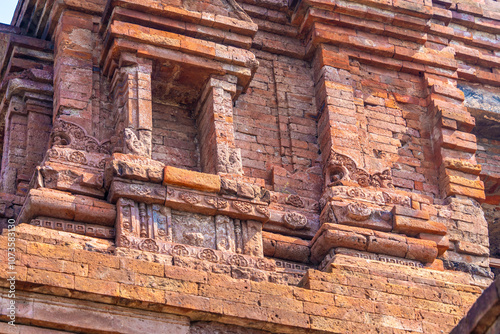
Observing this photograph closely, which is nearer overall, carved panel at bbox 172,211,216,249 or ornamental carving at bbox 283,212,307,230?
carved panel at bbox 172,211,216,249

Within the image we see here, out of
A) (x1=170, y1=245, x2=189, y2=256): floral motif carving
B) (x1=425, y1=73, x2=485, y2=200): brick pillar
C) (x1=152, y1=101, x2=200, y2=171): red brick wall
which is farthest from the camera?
(x1=425, y1=73, x2=485, y2=200): brick pillar

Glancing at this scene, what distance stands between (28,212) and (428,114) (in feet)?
23.3

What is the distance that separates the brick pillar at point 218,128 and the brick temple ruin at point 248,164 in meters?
0.04

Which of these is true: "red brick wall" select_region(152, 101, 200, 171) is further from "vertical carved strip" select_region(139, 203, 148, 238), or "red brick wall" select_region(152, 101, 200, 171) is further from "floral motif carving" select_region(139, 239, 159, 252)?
"floral motif carving" select_region(139, 239, 159, 252)

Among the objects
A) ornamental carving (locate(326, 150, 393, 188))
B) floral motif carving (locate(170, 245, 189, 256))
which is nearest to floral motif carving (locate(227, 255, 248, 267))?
floral motif carving (locate(170, 245, 189, 256))

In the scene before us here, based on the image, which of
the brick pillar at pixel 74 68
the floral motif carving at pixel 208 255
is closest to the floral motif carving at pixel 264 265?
the floral motif carving at pixel 208 255

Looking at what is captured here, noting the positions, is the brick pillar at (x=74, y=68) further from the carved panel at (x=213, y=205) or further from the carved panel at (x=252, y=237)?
the carved panel at (x=252, y=237)

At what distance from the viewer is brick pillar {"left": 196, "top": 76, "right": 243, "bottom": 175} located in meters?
15.6

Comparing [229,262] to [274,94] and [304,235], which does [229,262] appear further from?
[274,94]

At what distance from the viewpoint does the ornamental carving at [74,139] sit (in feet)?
50.5

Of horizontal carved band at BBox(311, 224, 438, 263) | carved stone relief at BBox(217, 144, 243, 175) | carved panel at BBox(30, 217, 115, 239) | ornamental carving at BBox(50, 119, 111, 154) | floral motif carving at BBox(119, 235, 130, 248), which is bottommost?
floral motif carving at BBox(119, 235, 130, 248)

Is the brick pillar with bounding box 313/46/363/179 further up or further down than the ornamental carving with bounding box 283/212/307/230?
further up

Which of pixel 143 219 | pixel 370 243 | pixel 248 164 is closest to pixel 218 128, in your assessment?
pixel 248 164

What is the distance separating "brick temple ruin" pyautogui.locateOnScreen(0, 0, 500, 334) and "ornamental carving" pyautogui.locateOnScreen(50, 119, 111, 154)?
0.03 meters
